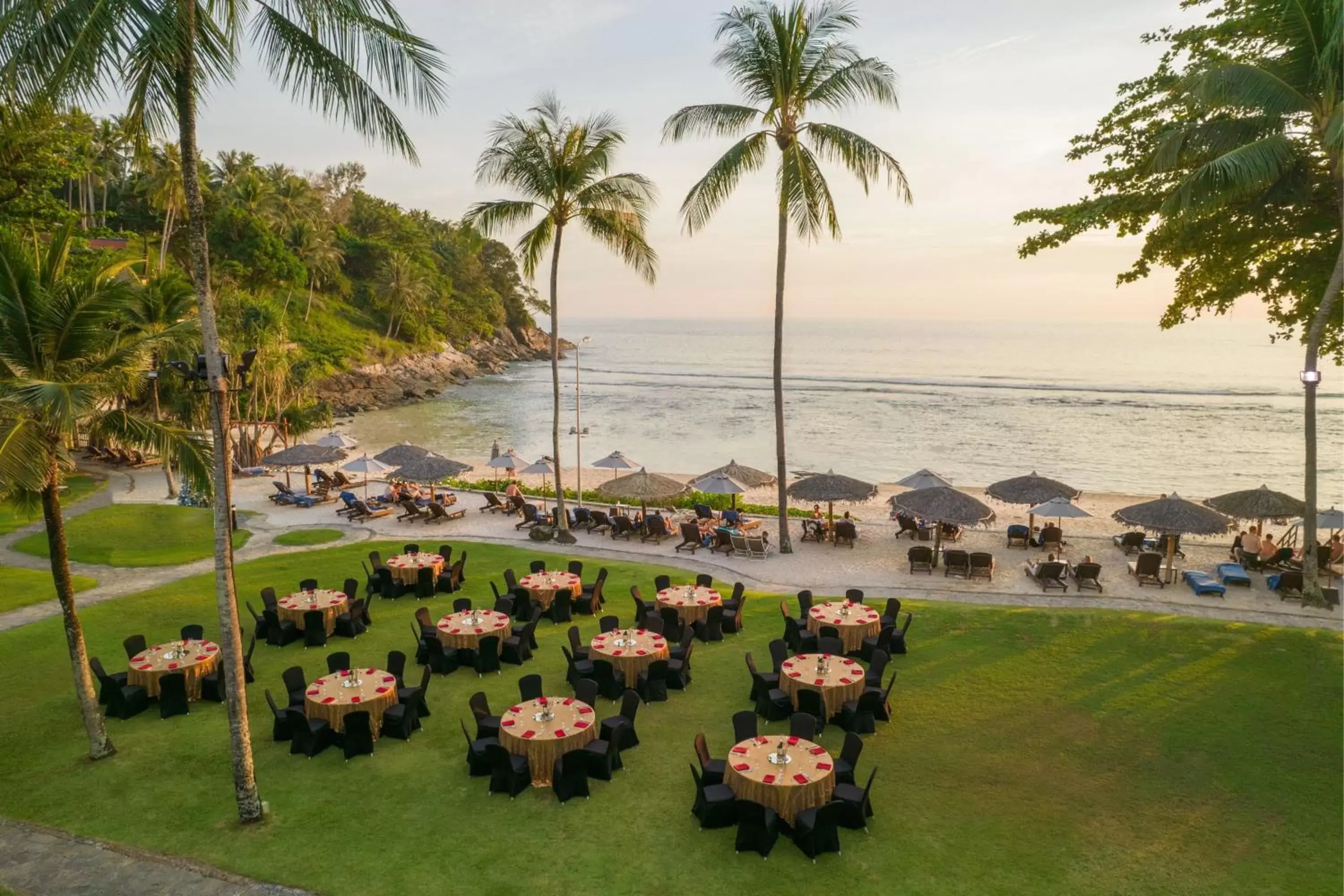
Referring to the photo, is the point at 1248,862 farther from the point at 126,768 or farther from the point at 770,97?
the point at 770,97

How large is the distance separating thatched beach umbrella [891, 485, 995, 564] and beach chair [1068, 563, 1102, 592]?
2335 millimetres

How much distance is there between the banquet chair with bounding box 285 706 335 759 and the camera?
11.1 m

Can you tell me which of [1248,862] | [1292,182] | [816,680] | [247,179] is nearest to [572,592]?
[816,680]

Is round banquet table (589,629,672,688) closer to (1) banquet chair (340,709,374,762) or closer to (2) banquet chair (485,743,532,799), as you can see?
(2) banquet chair (485,743,532,799)

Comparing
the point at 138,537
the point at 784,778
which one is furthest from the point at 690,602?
the point at 138,537

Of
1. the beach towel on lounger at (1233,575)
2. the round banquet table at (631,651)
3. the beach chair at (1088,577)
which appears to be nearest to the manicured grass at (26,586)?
the round banquet table at (631,651)

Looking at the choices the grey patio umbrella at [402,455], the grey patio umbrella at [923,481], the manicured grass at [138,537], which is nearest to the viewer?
the manicured grass at [138,537]

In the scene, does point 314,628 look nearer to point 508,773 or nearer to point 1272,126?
point 508,773

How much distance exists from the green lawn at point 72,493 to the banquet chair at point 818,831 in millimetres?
22061

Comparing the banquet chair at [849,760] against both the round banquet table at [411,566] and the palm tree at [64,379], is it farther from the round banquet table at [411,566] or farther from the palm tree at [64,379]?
the round banquet table at [411,566]

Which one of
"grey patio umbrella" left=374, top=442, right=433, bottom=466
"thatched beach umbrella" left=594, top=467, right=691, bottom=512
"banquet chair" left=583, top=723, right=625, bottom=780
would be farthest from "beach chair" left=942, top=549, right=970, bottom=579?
"grey patio umbrella" left=374, top=442, right=433, bottom=466

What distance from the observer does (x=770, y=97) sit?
65.3 feet

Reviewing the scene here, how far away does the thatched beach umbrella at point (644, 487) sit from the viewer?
23422 millimetres

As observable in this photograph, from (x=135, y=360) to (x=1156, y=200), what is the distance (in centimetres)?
2026
